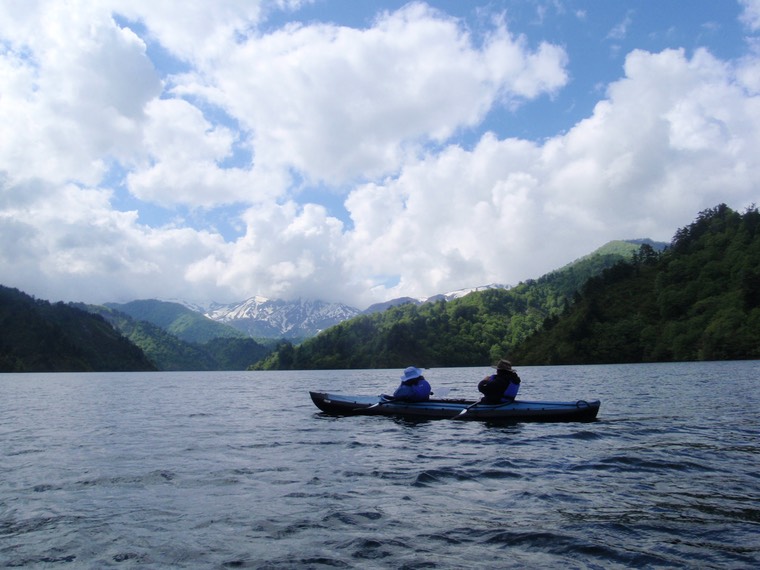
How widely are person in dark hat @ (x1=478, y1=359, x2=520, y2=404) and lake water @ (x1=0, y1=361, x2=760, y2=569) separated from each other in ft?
6.20

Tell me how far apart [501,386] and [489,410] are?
1.54 metres

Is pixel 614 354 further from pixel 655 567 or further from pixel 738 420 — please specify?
pixel 655 567

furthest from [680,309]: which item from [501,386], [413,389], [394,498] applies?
[394,498]

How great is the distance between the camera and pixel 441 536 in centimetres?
1080

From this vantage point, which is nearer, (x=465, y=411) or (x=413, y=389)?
(x=465, y=411)

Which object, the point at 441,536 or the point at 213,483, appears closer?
the point at 441,536

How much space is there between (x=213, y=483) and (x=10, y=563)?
6.58 m

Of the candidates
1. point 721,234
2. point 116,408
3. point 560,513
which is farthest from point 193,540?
point 721,234

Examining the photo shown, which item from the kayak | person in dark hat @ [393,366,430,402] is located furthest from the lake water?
person in dark hat @ [393,366,430,402]

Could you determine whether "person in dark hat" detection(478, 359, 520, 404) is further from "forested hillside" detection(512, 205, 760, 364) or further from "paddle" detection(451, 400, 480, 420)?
"forested hillside" detection(512, 205, 760, 364)

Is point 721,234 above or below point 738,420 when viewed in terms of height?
above

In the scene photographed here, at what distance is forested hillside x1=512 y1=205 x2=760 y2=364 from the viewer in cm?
13675

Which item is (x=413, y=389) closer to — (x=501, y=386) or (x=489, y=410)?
(x=489, y=410)

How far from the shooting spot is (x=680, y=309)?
6358 inches
